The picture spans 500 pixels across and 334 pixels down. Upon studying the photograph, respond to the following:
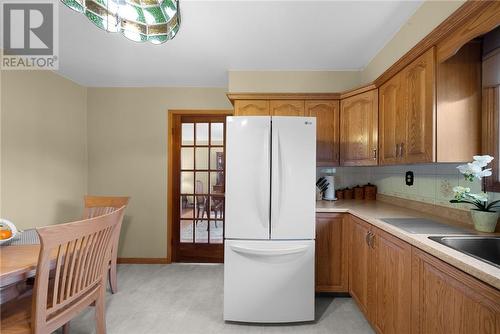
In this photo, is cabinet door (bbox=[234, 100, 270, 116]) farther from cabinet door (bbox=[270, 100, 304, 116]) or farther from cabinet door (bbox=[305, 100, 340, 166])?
cabinet door (bbox=[305, 100, 340, 166])

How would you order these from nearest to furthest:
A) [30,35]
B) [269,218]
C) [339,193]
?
[269,218], [30,35], [339,193]

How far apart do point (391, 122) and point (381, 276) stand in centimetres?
120

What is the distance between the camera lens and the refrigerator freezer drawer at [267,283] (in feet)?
6.40

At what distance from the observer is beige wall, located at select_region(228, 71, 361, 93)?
111 inches

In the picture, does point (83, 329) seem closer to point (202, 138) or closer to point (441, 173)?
point (202, 138)

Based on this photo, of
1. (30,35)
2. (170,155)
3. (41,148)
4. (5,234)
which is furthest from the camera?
(170,155)

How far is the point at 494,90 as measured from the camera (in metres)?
1.44

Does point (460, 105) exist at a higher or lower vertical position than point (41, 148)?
higher

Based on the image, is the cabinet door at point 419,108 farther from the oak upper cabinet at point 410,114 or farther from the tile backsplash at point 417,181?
the tile backsplash at point 417,181

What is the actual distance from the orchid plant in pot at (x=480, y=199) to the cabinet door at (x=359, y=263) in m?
0.61

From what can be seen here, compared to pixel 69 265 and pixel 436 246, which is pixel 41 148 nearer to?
pixel 69 265

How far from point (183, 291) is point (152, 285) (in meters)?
0.41

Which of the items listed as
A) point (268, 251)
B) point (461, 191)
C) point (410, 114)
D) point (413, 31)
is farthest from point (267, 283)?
point (413, 31)

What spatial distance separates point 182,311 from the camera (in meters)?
2.19
